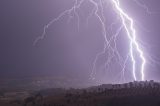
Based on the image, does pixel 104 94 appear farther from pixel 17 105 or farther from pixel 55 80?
pixel 55 80

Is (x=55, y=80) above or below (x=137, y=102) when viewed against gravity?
above

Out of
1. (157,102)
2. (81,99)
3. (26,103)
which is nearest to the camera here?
(157,102)

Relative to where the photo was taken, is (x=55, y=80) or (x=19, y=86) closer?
(x=19, y=86)

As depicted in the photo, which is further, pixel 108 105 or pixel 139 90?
pixel 139 90

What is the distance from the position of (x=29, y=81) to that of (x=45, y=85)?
15.4 feet

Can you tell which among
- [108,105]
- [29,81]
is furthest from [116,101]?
[29,81]

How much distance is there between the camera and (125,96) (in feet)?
100

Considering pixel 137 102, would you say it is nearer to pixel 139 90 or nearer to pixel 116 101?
pixel 116 101

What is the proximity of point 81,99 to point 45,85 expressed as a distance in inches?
1380

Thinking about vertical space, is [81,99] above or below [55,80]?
below

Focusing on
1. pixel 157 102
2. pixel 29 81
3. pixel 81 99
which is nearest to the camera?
pixel 157 102

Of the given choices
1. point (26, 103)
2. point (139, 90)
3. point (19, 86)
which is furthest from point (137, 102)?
point (19, 86)

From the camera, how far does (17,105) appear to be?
1293 inches

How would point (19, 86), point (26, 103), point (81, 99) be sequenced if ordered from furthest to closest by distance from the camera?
point (19, 86)
point (26, 103)
point (81, 99)
